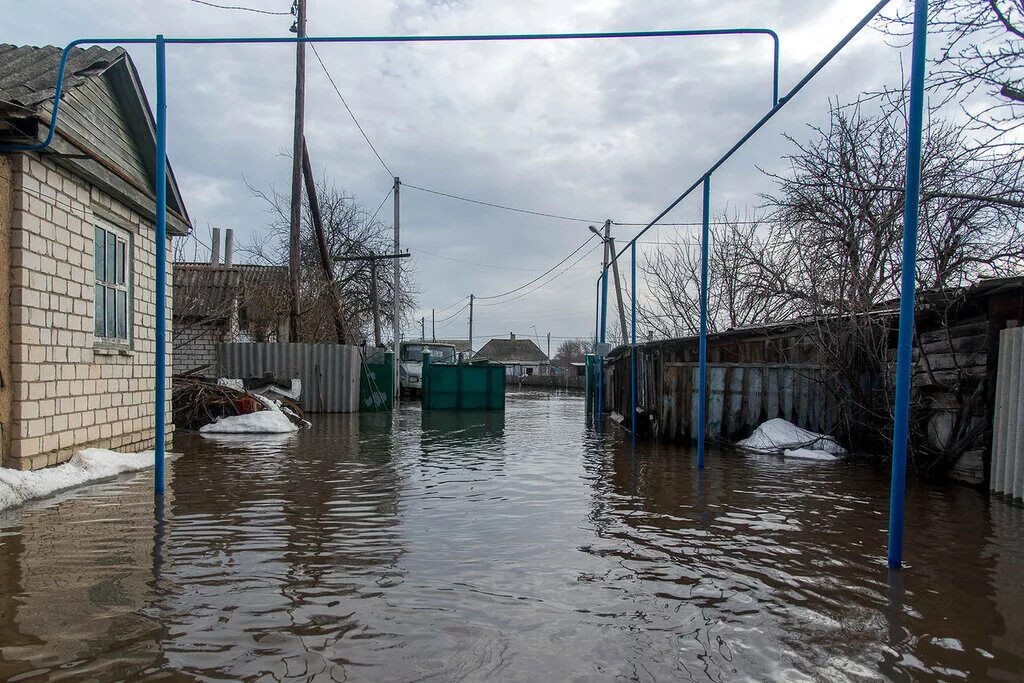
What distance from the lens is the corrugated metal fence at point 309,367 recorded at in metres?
18.7

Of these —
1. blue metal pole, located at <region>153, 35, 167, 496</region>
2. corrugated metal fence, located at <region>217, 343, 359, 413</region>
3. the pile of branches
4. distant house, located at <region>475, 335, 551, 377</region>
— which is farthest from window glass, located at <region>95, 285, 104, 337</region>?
distant house, located at <region>475, 335, 551, 377</region>

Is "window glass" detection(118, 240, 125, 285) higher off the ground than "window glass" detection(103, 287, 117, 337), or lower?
higher

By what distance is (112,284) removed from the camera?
28.6 feet

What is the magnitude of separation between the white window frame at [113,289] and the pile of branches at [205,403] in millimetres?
4608

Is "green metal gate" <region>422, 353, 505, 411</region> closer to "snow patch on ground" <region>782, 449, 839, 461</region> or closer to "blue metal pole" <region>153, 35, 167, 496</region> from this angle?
"snow patch on ground" <region>782, 449, 839, 461</region>

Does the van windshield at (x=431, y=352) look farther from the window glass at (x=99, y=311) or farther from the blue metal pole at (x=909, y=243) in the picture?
the blue metal pole at (x=909, y=243)

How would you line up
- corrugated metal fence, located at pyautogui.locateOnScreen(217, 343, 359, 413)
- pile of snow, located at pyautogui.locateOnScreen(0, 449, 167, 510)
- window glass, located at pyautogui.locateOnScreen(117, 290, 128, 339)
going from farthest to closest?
corrugated metal fence, located at pyautogui.locateOnScreen(217, 343, 359, 413) < window glass, located at pyautogui.locateOnScreen(117, 290, 128, 339) < pile of snow, located at pyautogui.locateOnScreen(0, 449, 167, 510)

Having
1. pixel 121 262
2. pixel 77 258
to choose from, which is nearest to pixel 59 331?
pixel 77 258

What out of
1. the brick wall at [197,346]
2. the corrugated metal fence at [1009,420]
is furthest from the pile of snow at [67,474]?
the brick wall at [197,346]

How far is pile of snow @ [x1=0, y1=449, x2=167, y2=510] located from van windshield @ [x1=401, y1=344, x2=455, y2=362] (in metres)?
23.7

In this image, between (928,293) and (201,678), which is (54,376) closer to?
(201,678)

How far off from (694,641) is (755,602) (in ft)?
2.39

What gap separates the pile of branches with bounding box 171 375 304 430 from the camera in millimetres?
13539

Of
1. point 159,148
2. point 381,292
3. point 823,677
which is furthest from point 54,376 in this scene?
point 381,292
